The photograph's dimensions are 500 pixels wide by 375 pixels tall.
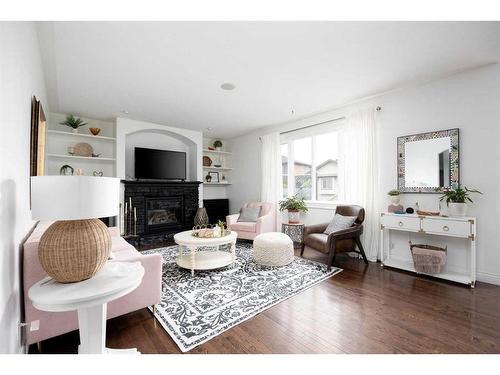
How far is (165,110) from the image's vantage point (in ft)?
13.5

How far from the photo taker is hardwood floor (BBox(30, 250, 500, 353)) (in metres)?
1.57

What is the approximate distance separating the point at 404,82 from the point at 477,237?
6.87ft

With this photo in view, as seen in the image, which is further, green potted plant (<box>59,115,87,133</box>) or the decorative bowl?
the decorative bowl

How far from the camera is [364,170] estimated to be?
140 inches

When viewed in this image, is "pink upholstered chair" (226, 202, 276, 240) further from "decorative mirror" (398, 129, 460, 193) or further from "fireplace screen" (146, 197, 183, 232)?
"decorative mirror" (398, 129, 460, 193)

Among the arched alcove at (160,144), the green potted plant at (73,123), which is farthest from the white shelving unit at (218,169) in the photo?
the green potted plant at (73,123)

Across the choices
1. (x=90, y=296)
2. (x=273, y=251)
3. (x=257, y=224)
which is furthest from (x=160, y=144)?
(x=90, y=296)

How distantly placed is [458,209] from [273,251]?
7.22 feet

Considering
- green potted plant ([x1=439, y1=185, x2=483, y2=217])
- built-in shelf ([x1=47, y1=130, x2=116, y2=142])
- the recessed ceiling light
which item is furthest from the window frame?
built-in shelf ([x1=47, y1=130, x2=116, y2=142])

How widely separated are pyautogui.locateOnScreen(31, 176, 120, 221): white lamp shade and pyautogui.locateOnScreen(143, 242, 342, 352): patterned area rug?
112 centimetres

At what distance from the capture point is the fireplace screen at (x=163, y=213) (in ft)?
16.0

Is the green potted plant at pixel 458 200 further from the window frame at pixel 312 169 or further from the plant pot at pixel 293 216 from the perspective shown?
the plant pot at pixel 293 216

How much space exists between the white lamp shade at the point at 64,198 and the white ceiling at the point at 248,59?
1.57m

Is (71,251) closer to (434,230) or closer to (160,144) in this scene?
(434,230)
